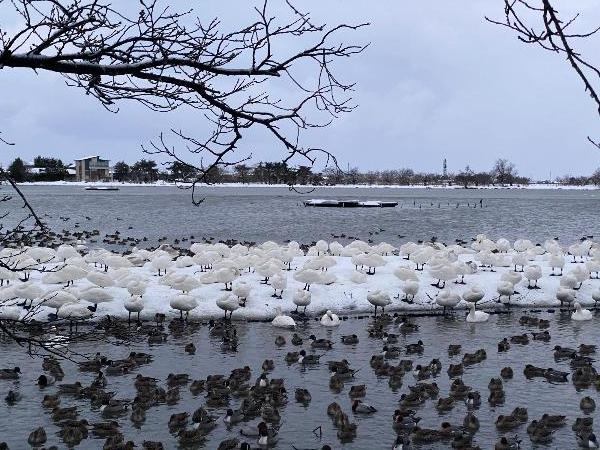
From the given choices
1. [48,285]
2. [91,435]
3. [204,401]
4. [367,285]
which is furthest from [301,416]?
[48,285]

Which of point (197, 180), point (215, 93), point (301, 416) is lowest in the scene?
point (301, 416)

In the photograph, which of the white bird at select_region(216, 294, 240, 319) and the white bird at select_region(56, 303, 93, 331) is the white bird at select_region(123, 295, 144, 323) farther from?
the white bird at select_region(216, 294, 240, 319)

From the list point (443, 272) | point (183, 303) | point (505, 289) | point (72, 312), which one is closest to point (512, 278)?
point (505, 289)

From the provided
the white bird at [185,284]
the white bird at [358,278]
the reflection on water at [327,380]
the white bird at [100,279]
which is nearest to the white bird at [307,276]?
the white bird at [358,278]

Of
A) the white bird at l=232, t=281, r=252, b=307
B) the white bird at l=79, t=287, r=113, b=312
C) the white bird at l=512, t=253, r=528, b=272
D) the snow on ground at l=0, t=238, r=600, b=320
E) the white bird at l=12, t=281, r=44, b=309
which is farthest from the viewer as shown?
the white bird at l=512, t=253, r=528, b=272

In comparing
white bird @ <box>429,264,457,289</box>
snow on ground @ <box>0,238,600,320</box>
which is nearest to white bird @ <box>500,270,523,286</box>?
snow on ground @ <box>0,238,600,320</box>

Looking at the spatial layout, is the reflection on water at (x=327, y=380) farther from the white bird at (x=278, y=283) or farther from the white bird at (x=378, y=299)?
the white bird at (x=278, y=283)

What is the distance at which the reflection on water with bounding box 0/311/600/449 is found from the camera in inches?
415

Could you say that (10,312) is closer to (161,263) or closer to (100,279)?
(100,279)

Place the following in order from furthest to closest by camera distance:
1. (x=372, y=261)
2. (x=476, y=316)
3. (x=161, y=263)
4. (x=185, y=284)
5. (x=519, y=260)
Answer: (x=519, y=260), (x=372, y=261), (x=161, y=263), (x=185, y=284), (x=476, y=316)

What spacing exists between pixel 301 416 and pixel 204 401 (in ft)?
5.67

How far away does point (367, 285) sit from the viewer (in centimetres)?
2161

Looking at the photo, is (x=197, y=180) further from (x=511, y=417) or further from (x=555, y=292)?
(x=555, y=292)

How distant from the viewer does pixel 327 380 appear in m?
13.1
